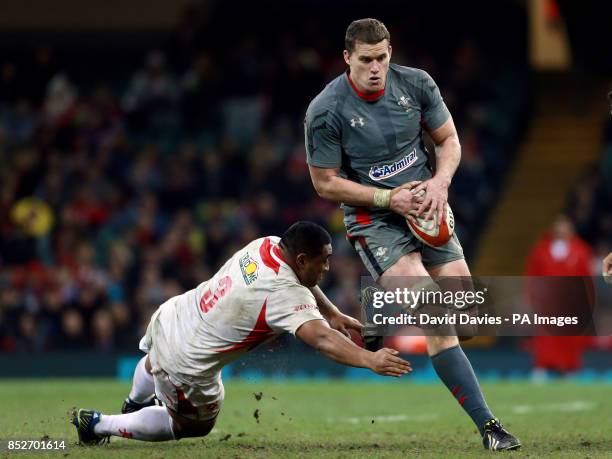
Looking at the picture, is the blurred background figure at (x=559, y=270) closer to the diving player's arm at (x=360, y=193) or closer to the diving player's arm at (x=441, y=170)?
the diving player's arm at (x=441, y=170)

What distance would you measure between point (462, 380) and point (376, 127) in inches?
62.4

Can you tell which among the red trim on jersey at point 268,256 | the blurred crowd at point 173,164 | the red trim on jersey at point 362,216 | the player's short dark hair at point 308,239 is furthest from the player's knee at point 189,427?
the blurred crowd at point 173,164

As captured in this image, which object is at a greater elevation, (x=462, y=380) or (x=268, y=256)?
(x=268, y=256)

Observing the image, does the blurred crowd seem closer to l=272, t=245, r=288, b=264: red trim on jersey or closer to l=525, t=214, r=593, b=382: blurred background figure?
l=525, t=214, r=593, b=382: blurred background figure

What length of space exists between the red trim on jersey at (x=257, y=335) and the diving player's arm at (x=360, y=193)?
951mm

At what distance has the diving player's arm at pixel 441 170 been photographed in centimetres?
734

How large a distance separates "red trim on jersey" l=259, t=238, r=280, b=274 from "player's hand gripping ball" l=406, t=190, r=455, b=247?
34.8 inches

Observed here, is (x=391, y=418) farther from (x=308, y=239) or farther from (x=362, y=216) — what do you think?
(x=308, y=239)

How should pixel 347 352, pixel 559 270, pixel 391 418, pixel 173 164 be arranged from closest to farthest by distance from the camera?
pixel 347 352, pixel 391 418, pixel 559 270, pixel 173 164

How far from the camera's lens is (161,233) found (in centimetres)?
1881

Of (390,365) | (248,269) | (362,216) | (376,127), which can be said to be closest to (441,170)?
(376,127)

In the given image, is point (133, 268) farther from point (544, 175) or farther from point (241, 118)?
point (544, 175)

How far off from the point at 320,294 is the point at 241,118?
13532 millimetres

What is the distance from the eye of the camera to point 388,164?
7.62 meters
